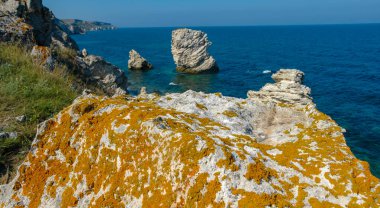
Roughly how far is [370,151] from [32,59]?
4027 centimetres

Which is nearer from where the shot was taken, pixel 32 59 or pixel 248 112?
pixel 248 112

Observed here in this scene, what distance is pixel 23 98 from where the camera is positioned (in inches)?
355

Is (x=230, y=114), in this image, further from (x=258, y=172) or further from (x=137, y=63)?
(x=137, y=63)

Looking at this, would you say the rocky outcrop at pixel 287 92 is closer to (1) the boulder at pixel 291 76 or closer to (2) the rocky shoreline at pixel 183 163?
(1) the boulder at pixel 291 76

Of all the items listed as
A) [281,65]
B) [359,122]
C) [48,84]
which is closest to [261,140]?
[48,84]

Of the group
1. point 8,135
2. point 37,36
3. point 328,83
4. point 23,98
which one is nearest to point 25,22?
point 37,36

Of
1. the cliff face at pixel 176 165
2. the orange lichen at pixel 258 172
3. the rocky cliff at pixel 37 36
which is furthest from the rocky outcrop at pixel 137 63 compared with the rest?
the orange lichen at pixel 258 172

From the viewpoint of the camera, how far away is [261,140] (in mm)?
7059

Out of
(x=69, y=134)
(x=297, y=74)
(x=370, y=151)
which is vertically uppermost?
(x=69, y=134)

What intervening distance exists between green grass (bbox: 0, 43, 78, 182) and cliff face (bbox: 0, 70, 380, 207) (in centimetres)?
161

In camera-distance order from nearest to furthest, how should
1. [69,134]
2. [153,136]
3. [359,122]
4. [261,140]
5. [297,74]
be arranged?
[153,136], [69,134], [261,140], [297,74], [359,122]

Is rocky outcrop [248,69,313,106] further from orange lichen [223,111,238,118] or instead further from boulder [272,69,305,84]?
orange lichen [223,111,238,118]

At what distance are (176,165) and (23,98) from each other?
22.4 ft

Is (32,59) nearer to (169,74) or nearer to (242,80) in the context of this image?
(242,80)
